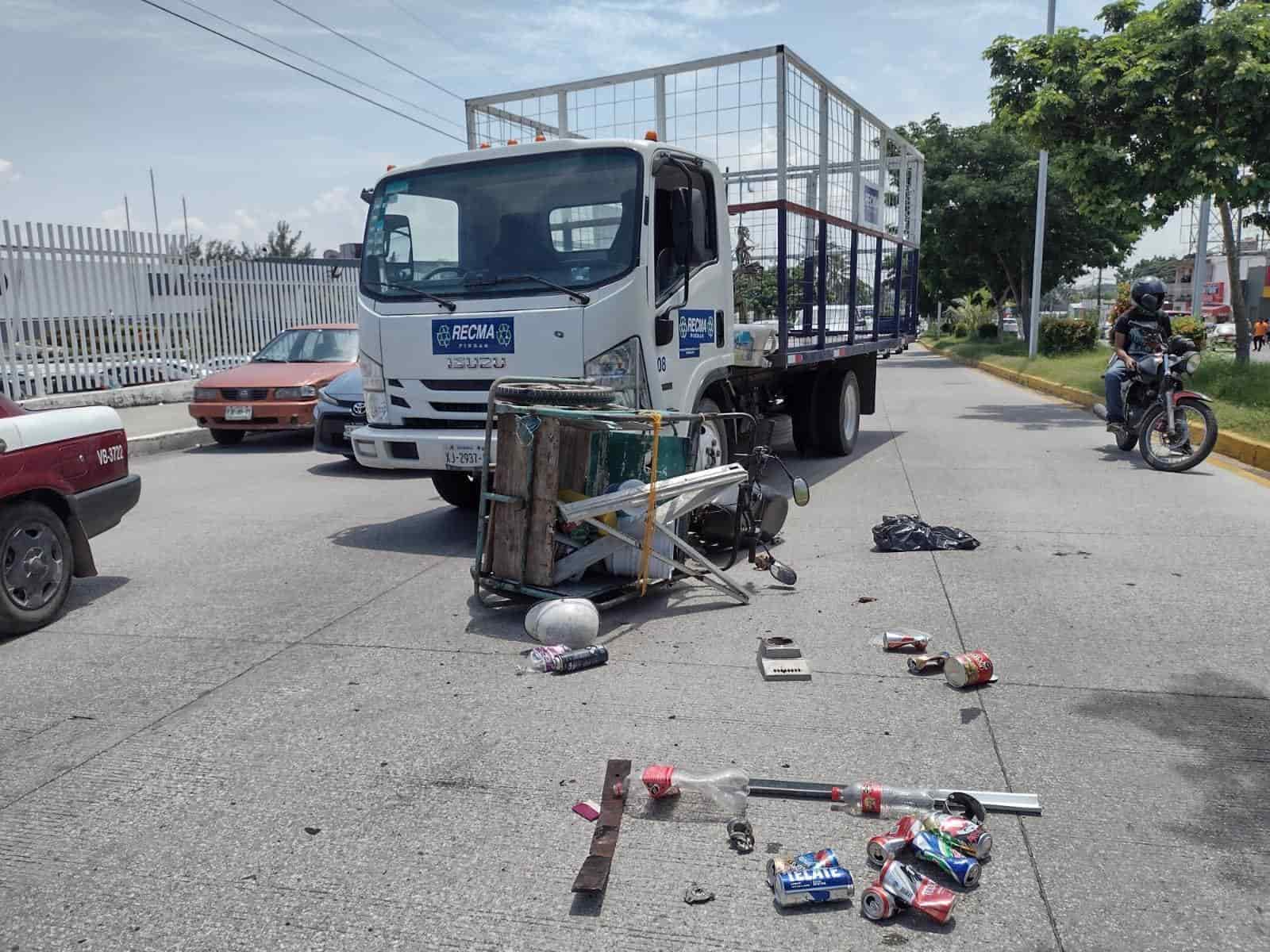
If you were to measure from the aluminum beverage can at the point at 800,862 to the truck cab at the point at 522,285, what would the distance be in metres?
3.91

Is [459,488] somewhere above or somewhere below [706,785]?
above

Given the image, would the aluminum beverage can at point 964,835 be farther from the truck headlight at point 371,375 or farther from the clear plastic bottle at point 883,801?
the truck headlight at point 371,375

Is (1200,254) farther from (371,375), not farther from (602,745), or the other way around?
(602,745)

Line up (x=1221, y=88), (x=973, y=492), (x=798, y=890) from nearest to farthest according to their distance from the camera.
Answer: (x=798, y=890) → (x=973, y=492) → (x=1221, y=88)

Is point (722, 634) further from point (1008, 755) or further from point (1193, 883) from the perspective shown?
point (1193, 883)

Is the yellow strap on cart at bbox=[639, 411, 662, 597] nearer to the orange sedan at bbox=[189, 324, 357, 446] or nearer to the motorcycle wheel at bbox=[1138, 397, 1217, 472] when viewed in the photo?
the motorcycle wheel at bbox=[1138, 397, 1217, 472]

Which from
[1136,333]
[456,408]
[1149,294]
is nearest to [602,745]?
[456,408]

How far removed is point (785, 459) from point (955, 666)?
6.95 metres

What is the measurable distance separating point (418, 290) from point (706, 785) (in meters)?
4.65

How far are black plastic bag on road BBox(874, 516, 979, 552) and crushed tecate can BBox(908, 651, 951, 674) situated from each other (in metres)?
2.22

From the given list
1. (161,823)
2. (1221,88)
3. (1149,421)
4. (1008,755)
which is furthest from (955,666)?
(1221,88)

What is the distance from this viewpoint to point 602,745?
3.71 m

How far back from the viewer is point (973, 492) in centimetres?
866

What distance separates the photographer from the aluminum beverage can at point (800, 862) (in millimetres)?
2801
